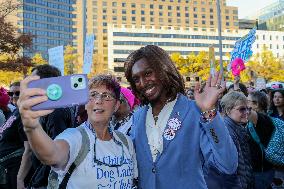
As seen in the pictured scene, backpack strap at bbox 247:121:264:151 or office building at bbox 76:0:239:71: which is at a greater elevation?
office building at bbox 76:0:239:71

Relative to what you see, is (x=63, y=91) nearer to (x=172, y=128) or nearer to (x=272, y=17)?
(x=172, y=128)

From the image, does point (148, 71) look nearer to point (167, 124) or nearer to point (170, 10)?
point (167, 124)

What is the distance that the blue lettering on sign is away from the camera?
33.2 ft

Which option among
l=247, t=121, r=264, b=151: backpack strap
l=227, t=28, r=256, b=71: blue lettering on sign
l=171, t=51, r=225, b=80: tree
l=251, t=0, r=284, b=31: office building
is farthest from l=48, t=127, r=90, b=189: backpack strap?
l=251, t=0, r=284, b=31: office building

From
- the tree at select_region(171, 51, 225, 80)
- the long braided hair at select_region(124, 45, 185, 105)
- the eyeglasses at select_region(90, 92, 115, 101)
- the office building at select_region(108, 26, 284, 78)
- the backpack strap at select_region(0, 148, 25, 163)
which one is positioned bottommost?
the backpack strap at select_region(0, 148, 25, 163)

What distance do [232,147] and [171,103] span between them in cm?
50

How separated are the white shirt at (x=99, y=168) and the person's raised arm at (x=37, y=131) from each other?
94 mm

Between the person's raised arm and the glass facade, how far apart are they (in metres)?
136

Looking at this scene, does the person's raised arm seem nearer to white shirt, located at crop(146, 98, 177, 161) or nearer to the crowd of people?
the crowd of people

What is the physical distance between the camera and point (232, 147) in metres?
2.15

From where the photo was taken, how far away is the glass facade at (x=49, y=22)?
441 feet

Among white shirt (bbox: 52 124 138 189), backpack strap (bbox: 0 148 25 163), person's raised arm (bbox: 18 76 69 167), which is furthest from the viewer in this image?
backpack strap (bbox: 0 148 25 163)

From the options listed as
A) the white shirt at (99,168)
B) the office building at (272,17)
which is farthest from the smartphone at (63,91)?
the office building at (272,17)

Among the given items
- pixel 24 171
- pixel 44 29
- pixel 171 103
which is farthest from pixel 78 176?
pixel 44 29
